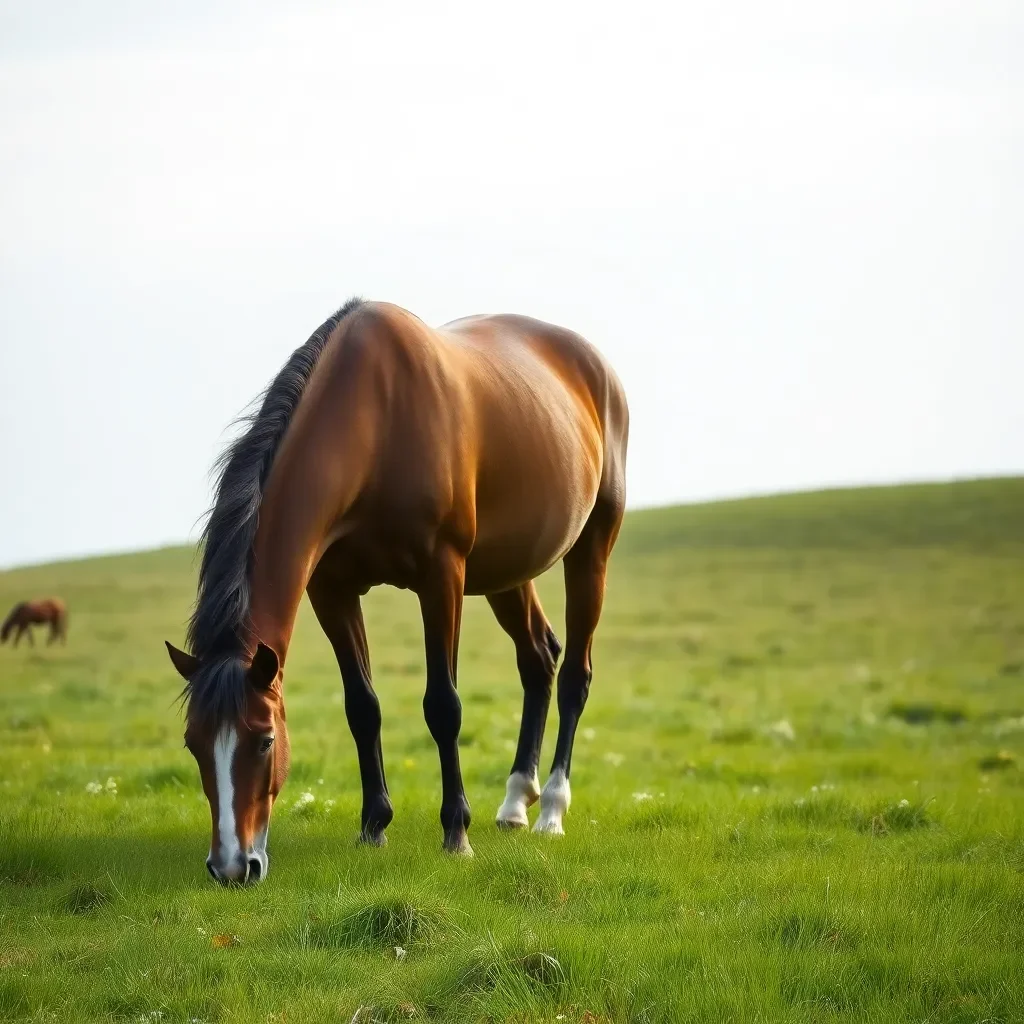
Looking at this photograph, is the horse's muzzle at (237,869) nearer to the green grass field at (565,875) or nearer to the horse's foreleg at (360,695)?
the green grass field at (565,875)

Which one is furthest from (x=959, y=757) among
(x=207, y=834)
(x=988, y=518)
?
(x=988, y=518)

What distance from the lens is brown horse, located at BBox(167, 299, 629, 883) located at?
5.75m

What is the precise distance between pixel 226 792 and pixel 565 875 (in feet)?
5.59

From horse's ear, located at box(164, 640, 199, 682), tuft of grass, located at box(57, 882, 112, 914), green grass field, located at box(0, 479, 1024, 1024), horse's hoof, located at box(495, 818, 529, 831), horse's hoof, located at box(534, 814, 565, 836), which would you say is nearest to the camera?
green grass field, located at box(0, 479, 1024, 1024)

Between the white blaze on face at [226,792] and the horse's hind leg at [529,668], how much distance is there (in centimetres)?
324

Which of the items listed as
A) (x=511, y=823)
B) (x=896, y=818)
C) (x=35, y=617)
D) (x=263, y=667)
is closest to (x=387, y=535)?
(x=263, y=667)

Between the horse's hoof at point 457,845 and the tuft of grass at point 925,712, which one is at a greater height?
the horse's hoof at point 457,845

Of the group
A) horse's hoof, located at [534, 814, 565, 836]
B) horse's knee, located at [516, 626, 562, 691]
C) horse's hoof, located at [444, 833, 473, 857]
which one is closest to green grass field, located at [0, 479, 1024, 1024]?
horse's hoof, located at [534, 814, 565, 836]

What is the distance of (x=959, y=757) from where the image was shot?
47.2ft

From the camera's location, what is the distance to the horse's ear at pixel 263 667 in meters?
5.65

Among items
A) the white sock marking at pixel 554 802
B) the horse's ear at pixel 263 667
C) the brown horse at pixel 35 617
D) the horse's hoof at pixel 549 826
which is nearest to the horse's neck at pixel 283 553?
the horse's ear at pixel 263 667

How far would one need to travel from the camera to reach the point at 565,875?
6246mm

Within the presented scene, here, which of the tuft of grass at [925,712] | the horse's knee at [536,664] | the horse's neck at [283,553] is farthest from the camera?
the tuft of grass at [925,712]

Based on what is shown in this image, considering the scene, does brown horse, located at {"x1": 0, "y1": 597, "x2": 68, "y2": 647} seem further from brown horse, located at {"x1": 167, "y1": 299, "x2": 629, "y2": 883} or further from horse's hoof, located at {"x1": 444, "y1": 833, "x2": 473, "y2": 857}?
horse's hoof, located at {"x1": 444, "y1": 833, "x2": 473, "y2": 857}
